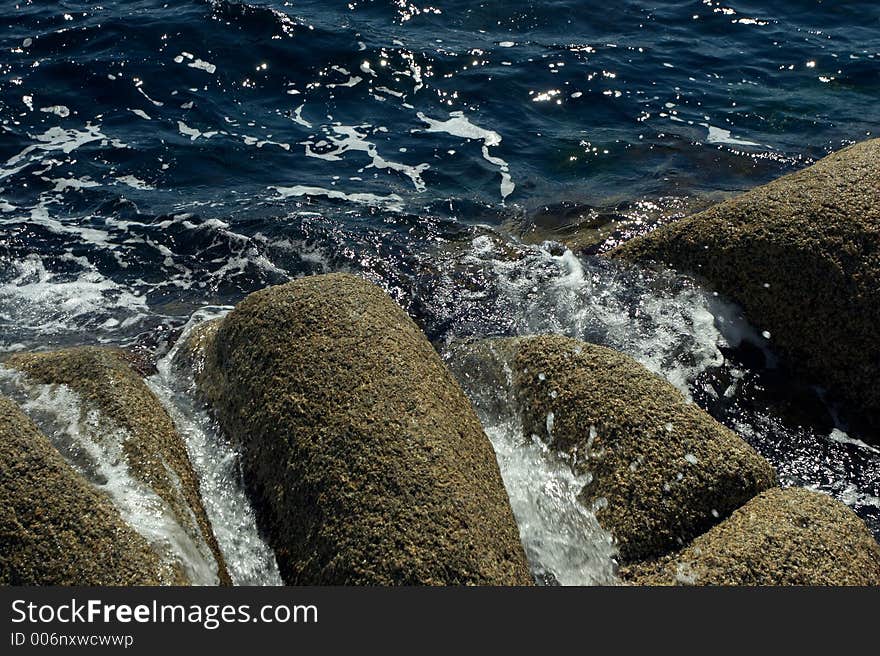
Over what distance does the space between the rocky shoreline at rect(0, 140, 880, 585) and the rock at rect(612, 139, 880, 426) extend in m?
0.02

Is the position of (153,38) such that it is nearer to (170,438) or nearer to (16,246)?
(16,246)

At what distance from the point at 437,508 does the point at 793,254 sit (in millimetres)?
3625

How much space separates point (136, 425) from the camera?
4668mm

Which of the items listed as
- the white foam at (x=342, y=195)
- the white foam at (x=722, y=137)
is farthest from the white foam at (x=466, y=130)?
the white foam at (x=722, y=137)

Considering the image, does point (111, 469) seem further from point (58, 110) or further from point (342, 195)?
point (58, 110)

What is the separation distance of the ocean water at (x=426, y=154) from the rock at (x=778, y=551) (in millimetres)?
728

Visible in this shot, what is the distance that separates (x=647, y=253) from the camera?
6980 millimetres

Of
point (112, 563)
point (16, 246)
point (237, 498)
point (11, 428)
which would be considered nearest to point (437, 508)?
point (237, 498)

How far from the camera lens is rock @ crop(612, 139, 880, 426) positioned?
5863 millimetres

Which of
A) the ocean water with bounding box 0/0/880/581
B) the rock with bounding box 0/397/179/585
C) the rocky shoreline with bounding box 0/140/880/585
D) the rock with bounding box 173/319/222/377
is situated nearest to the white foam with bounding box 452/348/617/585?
the rocky shoreline with bounding box 0/140/880/585

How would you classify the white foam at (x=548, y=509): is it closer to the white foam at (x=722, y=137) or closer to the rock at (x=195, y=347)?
the rock at (x=195, y=347)

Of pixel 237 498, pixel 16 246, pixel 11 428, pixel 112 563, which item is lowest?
pixel 16 246

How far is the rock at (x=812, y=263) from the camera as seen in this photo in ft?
19.2

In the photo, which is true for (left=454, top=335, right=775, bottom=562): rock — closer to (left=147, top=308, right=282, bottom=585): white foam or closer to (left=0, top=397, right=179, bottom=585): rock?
(left=147, top=308, right=282, bottom=585): white foam
